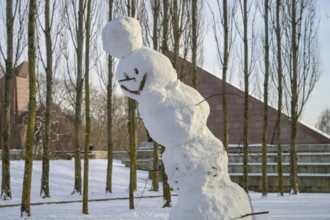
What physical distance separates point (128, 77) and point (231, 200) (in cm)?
84

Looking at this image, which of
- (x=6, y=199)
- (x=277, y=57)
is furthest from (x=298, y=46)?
(x=6, y=199)

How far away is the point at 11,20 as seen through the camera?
11.7 metres

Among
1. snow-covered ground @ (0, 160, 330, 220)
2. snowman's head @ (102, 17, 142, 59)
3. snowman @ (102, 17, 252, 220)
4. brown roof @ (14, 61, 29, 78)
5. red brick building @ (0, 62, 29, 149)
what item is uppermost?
brown roof @ (14, 61, 29, 78)

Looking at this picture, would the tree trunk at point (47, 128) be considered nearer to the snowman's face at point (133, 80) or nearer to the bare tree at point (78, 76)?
the bare tree at point (78, 76)

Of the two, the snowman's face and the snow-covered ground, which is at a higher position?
the snowman's face

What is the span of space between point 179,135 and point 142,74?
0.37 metres

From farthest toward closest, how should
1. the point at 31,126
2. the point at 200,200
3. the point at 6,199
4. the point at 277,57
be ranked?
the point at 277,57
the point at 6,199
the point at 31,126
the point at 200,200

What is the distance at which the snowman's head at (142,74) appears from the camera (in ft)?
7.46

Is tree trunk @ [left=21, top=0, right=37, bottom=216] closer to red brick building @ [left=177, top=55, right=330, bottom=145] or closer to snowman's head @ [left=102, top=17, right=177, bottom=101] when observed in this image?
snowman's head @ [left=102, top=17, right=177, bottom=101]

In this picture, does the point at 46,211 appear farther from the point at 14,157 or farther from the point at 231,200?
the point at 14,157

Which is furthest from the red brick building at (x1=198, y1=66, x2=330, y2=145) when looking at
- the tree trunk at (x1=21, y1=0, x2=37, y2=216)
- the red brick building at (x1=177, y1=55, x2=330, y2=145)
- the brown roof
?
the tree trunk at (x1=21, y1=0, x2=37, y2=216)

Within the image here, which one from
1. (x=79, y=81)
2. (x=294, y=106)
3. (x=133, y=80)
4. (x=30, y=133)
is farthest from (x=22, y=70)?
(x=133, y=80)

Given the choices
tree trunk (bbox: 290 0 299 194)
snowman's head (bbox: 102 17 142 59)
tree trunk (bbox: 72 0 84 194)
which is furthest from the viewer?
tree trunk (bbox: 290 0 299 194)

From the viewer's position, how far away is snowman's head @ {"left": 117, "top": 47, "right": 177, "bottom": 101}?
2.27 m
